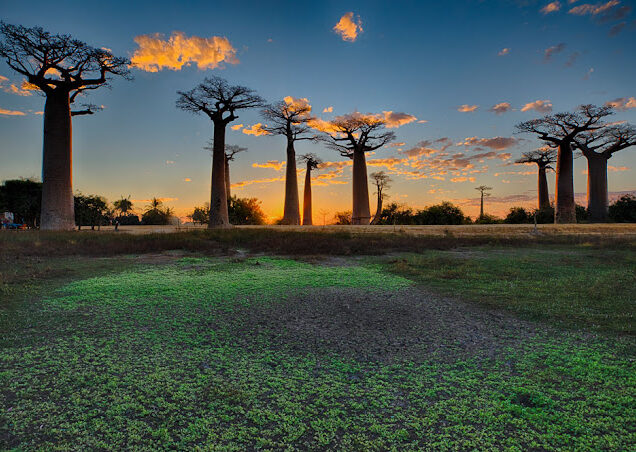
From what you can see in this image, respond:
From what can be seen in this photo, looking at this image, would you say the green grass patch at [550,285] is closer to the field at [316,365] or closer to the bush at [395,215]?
the field at [316,365]

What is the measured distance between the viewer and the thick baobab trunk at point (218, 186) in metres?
23.5

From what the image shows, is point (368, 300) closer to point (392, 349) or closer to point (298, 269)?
point (392, 349)

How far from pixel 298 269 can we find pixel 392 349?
3.97 meters

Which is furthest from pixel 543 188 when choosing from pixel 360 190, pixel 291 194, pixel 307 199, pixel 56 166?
pixel 56 166

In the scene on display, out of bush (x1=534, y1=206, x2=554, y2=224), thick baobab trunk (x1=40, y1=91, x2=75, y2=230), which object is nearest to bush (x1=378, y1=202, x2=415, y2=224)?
bush (x1=534, y1=206, x2=554, y2=224)

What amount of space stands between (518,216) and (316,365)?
42.3 metres

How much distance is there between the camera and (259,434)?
1.48 metres

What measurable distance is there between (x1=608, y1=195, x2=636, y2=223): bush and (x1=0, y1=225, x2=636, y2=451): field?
115 feet

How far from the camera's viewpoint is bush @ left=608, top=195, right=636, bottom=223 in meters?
31.0

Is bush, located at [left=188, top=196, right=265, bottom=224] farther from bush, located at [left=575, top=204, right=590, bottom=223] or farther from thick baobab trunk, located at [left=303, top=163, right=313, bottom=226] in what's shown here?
bush, located at [left=575, top=204, right=590, bottom=223]

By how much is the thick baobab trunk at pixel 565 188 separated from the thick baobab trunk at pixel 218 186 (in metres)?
28.8

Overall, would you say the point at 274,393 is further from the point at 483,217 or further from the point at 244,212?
→ the point at 483,217

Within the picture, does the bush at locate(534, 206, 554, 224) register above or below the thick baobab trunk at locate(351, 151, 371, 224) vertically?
below

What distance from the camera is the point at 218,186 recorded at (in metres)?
23.7
